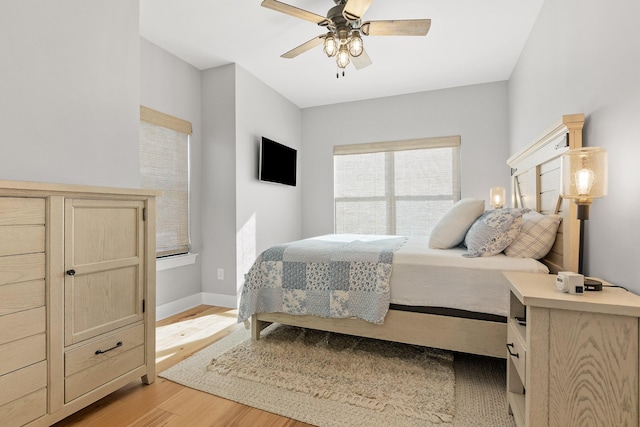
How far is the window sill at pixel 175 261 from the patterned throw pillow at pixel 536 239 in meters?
2.80

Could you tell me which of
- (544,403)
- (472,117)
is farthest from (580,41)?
(472,117)

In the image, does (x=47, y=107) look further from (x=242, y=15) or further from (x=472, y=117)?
(x=472, y=117)

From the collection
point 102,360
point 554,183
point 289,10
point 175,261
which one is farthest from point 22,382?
point 554,183

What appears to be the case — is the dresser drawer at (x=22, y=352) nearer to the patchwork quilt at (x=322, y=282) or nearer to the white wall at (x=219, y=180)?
the patchwork quilt at (x=322, y=282)

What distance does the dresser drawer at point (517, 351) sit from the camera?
4.09 feet

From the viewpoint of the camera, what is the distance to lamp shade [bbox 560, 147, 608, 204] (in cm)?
128

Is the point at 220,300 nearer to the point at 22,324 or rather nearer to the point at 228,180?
the point at 228,180

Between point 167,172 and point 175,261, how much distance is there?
0.87m

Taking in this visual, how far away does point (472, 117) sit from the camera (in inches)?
159

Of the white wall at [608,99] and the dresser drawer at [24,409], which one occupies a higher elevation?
the white wall at [608,99]

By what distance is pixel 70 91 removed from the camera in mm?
1832

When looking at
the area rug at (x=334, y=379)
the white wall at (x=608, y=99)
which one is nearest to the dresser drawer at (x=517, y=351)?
the area rug at (x=334, y=379)

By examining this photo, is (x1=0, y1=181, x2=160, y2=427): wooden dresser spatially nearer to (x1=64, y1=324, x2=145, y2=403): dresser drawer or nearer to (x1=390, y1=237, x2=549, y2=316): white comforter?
(x1=64, y1=324, x2=145, y2=403): dresser drawer

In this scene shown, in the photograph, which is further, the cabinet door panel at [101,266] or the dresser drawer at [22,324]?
the cabinet door panel at [101,266]
